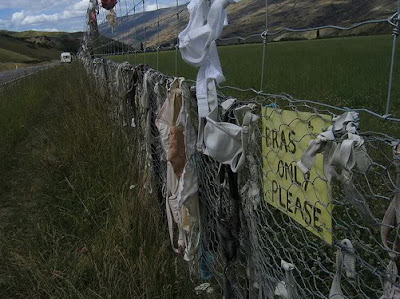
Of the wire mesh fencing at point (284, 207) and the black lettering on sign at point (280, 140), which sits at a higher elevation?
the black lettering on sign at point (280, 140)

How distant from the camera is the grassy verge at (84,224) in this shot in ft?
7.67

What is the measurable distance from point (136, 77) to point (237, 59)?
6.52 meters

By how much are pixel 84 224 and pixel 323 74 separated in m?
6.23

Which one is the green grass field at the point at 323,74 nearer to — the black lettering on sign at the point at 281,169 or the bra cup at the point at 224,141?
the bra cup at the point at 224,141

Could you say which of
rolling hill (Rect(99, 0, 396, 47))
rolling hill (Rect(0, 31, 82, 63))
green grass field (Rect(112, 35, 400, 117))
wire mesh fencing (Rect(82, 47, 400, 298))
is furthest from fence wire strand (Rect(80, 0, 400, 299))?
rolling hill (Rect(0, 31, 82, 63))

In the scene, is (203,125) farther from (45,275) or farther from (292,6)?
(45,275)

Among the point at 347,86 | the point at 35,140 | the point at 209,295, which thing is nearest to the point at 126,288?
the point at 209,295

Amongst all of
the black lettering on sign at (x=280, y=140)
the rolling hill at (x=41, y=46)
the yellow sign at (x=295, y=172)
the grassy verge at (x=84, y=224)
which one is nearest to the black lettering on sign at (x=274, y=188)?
the yellow sign at (x=295, y=172)

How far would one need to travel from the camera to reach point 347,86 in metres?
7.09

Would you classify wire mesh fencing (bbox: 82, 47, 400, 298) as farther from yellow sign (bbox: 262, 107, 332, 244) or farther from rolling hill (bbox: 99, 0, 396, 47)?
rolling hill (bbox: 99, 0, 396, 47)

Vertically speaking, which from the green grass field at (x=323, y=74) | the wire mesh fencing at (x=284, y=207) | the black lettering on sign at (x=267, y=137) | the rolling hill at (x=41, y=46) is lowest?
the rolling hill at (x=41, y=46)

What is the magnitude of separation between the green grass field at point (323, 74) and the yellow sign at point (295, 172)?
402 cm

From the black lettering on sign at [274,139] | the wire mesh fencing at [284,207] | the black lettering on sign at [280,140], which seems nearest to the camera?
the wire mesh fencing at [284,207]

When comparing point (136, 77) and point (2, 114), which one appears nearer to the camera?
point (136, 77)
